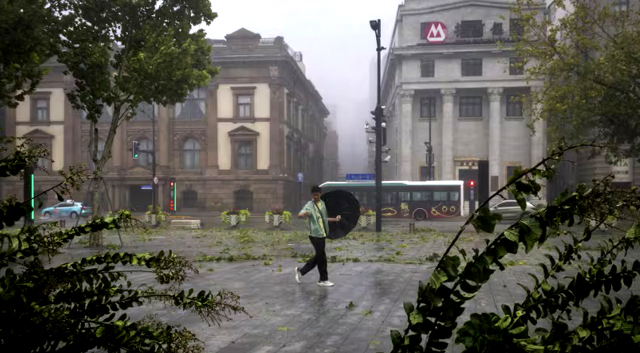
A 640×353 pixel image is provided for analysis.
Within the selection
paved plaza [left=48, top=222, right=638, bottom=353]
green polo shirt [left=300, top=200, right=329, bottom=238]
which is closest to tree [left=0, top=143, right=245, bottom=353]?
paved plaza [left=48, top=222, right=638, bottom=353]

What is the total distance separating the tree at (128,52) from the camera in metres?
16.7

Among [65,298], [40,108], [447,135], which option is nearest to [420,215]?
[447,135]

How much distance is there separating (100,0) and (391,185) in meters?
24.3

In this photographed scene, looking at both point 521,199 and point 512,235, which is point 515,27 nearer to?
point 521,199

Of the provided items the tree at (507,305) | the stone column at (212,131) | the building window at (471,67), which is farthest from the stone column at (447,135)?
the tree at (507,305)

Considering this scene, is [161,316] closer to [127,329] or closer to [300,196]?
[127,329]

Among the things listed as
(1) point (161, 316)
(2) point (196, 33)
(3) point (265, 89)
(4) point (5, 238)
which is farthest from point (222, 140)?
(4) point (5, 238)

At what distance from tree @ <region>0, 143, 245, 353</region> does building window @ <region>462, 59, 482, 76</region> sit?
176 feet

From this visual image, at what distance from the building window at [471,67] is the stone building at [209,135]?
1666 centimetres

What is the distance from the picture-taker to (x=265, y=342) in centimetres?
609

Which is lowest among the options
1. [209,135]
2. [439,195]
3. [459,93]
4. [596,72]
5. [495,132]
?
[439,195]

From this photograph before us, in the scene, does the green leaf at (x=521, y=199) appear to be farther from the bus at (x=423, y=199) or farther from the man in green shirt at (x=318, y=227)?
the bus at (x=423, y=199)

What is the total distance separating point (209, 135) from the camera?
47500 mm

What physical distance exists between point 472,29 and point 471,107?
7.40 m
